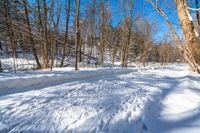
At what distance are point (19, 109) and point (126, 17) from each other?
20.7 meters

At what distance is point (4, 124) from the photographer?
99.3 inches

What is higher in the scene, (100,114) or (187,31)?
(187,31)

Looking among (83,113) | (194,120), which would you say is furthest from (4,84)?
(194,120)

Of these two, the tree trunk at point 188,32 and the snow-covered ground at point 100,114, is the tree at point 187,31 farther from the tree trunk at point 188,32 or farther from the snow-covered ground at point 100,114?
the snow-covered ground at point 100,114

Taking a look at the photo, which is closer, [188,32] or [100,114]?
[100,114]

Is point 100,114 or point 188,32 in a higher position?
point 188,32

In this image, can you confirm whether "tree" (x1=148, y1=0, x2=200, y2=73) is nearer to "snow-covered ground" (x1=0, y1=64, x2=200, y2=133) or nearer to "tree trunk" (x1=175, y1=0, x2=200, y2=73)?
"tree trunk" (x1=175, y1=0, x2=200, y2=73)

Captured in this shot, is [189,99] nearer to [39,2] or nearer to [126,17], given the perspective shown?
[39,2]

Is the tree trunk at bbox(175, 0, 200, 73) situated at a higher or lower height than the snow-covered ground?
higher

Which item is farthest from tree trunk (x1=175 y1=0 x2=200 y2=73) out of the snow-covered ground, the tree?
the snow-covered ground

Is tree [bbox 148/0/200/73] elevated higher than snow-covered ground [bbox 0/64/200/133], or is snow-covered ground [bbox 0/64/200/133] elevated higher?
tree [bbox 148/0/200/73]

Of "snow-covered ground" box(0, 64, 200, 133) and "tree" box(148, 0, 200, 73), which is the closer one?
"snow-covered ground" box(0, 64, 200, 133)

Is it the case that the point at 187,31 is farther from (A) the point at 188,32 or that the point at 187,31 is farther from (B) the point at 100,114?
(B) the point at 100,114

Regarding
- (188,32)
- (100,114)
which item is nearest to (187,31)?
(188,32)
